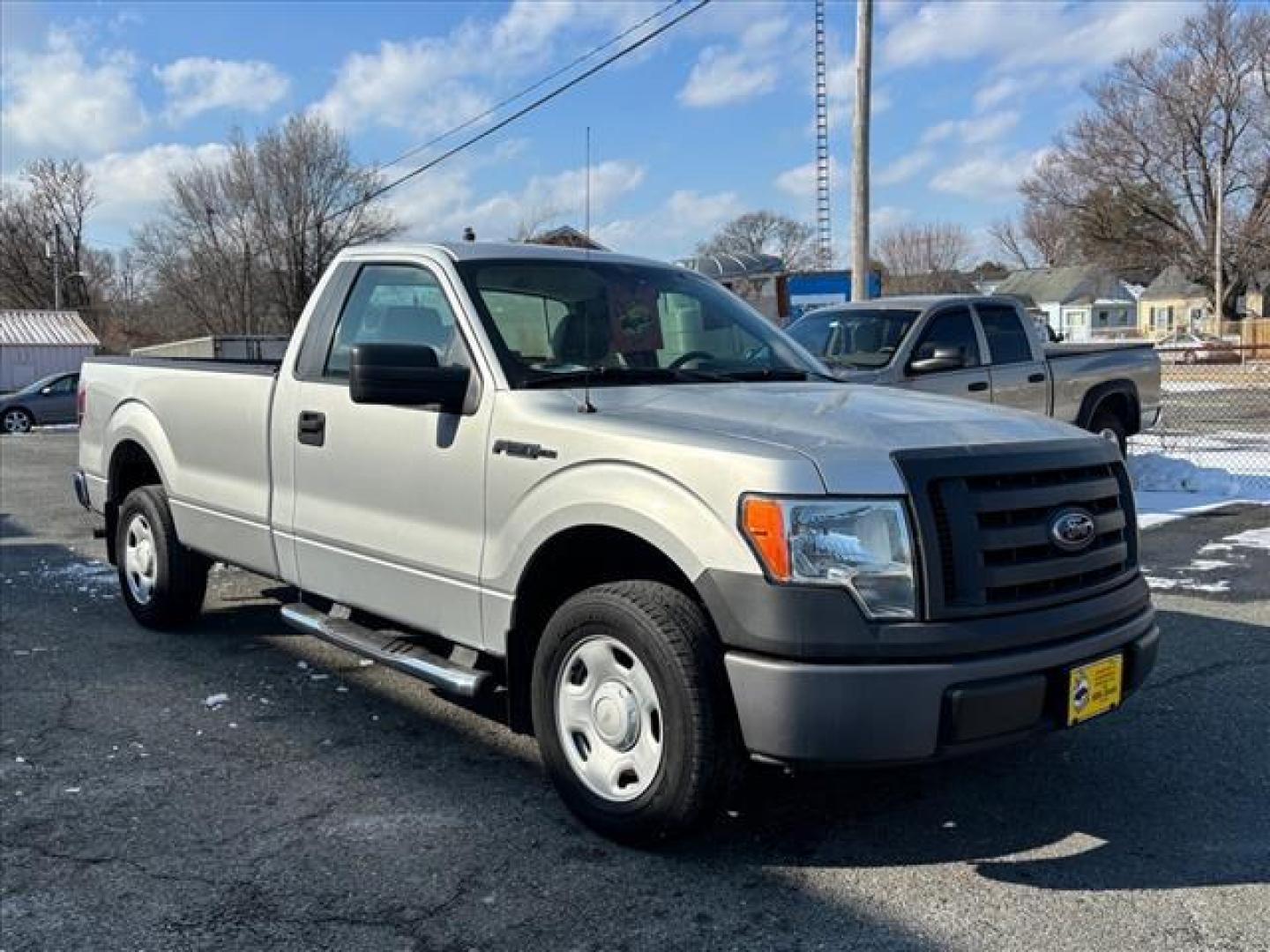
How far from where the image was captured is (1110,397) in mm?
11234

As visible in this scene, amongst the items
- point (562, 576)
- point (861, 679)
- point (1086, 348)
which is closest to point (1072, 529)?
point (861, 679)

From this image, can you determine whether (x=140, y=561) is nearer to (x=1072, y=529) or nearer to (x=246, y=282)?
(x=1072, y=529)

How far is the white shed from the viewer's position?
46188 mm

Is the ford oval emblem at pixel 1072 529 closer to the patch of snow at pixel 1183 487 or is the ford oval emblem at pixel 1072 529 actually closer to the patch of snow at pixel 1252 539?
the patch of snow at pixel 1252 539

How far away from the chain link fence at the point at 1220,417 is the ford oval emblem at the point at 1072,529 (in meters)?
8.76

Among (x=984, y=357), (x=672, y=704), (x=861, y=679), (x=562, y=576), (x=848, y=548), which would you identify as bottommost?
(x=672, y=704)

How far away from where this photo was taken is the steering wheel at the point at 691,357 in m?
4.40

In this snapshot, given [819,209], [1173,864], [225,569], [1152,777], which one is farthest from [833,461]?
[819,209]

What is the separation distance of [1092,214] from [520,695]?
58.6m

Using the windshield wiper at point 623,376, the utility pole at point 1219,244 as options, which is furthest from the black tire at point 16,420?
the utility pole at point 1219,244

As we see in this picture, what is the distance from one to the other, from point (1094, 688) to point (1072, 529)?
478mm

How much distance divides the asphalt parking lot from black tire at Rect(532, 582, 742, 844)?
0.15 meters

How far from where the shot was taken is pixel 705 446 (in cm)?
329

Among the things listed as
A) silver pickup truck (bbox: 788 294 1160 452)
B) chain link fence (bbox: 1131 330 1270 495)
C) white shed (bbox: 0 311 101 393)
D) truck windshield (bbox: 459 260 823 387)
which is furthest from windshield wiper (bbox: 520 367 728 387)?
white shed (bbox: 0 311 101 393)
